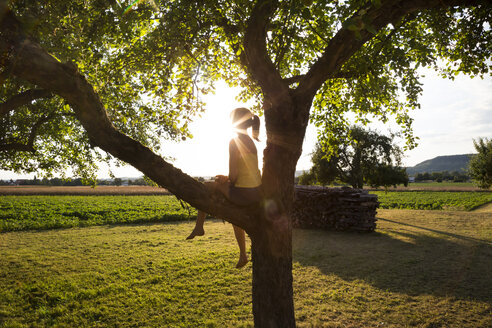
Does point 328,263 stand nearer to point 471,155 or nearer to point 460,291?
point 460,291

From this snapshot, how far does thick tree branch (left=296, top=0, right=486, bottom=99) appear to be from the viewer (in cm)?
365

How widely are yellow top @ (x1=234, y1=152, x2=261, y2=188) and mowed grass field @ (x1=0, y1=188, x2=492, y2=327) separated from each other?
2.98 metres

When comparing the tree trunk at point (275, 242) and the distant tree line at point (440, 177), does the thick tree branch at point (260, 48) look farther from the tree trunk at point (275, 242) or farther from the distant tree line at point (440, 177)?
the distant tree line at point (440, 177)

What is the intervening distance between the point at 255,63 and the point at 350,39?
137cm

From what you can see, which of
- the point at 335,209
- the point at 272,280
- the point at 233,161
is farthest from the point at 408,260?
the point at 233,161

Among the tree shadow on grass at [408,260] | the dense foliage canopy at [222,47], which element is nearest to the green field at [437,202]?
the tree shadow on grass at [408,260]

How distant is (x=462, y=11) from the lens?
20.2ft

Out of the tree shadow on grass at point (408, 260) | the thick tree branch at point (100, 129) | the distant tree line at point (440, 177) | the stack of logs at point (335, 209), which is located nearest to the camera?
the thick tree branch at point (100, 129)

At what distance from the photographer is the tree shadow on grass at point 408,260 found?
693 cm

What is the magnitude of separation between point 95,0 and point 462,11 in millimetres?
7586

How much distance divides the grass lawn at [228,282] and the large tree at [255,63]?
8.67ft

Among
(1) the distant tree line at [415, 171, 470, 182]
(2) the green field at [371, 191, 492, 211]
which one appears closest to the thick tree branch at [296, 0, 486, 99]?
(2) the green field at [371, 191, 492, 211]

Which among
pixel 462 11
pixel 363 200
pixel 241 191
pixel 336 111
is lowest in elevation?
pixel 363 200

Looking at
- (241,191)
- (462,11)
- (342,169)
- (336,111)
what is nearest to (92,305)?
(241,191)
